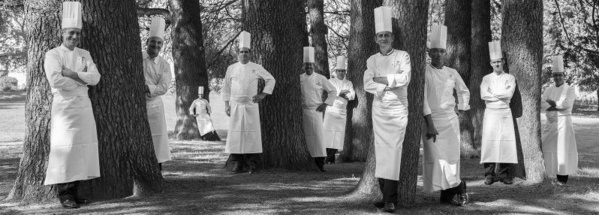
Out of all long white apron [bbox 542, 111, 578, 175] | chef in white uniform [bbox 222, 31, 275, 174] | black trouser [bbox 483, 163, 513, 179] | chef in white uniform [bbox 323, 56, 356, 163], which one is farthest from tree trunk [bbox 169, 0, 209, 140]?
black trouser [bbox 483, 163, 513, 179]

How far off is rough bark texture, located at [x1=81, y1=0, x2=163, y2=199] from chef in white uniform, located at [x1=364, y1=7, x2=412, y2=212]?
273cm

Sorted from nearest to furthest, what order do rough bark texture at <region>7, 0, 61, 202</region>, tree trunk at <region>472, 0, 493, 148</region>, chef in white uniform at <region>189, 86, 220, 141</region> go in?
rough bark texture at <region>7, 0, 61, 202</region> < tree trunk at <region>472, 0, 493, 148</region> < chef in white uniform at <region>189, 86, 220, 141</region>

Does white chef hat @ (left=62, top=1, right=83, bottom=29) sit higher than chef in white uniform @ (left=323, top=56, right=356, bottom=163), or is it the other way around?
white chef hat @ (left=62, top=1, right=83, bottom=29)

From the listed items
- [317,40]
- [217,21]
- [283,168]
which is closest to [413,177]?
[283,168]

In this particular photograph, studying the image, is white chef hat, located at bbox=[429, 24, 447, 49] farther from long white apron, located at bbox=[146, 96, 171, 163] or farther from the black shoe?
the black shoe

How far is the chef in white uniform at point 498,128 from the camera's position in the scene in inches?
389

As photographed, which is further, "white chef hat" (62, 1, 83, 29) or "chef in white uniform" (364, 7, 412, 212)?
"white chef hat" (62, 1, 83, 29)

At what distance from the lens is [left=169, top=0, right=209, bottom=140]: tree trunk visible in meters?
19.4

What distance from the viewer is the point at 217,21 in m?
23.0

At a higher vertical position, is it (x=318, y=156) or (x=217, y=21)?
(x=217, y=21)

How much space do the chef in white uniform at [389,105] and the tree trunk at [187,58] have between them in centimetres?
1303

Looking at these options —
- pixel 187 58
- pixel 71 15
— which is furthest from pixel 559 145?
pixel 187 58

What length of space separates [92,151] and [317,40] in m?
11.0

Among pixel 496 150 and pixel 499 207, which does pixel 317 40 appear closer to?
pixel 496 150
